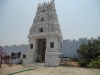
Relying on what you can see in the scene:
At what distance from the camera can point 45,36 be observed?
537 inches

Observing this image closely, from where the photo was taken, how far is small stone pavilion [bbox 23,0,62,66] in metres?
12.3

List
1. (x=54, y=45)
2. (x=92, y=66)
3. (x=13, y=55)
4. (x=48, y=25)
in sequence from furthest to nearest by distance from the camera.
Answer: (x=13, y=55), (x=48, y=25), (x=54, y=45), (x=92, y=66)

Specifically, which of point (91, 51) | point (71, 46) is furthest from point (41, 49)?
point (91, 51)

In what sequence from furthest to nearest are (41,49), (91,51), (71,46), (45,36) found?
1. (41,49)
2. (71,46)
3. (45,36)
4. (91,51)

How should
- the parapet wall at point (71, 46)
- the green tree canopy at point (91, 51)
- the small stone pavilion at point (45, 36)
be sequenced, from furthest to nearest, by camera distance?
the parapet wall at point (71, 46) < the small stone pavilion at point (45, 36) < the green tree canopy at point (91, 51)

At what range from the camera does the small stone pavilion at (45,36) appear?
12320 millimetres

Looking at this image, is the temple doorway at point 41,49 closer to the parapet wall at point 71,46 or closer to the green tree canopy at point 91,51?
the parapet wall at point 71,46

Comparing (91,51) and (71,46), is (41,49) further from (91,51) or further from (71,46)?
(91,51)

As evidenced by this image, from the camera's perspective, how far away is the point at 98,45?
1223 cm

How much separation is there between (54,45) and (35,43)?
2.93 meters

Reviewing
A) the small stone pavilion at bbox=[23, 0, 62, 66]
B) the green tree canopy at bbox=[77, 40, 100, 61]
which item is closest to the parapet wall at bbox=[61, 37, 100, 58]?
the small stone pavilion at bbox=[23, 0, 62, 66]

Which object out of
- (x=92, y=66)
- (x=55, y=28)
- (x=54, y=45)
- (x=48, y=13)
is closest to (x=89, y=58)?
(x=92, y=66)

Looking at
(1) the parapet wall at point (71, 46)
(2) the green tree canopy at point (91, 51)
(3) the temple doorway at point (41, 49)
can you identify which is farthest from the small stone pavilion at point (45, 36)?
(2) the green tree canopy at point (91, 51)

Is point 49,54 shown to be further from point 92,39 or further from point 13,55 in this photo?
point 13,55
